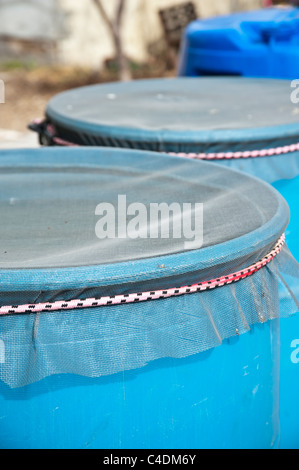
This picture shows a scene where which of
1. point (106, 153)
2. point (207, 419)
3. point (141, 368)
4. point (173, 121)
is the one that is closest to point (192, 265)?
point (141, 368)

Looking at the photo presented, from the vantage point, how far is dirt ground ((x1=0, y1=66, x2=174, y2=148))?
5500 mm

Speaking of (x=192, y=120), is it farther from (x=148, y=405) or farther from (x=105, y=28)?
(x=105, y=28)

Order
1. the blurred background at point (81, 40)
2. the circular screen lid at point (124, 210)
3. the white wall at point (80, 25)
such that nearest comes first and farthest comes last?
the circular screen lid at point (124, 210), the blurred background at point (81, 40), the white wall at point (80, 25)

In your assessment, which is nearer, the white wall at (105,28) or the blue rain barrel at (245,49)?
the blue rain barrel at (245,49)

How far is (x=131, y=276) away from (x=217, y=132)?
0.88 meters

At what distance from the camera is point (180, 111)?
2.39 meters

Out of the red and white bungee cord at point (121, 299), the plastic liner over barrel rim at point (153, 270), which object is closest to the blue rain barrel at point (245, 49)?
the plastic liner over barrel rim at point (153, 270)

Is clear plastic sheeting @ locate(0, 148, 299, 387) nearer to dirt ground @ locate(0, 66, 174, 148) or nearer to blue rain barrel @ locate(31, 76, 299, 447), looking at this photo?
blue rain barrel @ locate(31, 76, 299, 447)

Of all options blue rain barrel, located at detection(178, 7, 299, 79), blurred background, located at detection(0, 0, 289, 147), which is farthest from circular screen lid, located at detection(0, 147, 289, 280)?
blurred background, located at detection(0, 0, 289, 147)

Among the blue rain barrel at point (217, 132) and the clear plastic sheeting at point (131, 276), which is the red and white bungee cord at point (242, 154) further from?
the clear plastic sheeting at point (131, 276)

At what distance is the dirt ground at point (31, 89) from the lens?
217 inches

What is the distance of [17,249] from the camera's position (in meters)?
1.33

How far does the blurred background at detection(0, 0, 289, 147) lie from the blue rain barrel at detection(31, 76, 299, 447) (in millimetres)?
4668

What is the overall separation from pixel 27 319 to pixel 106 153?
0.84 meters
